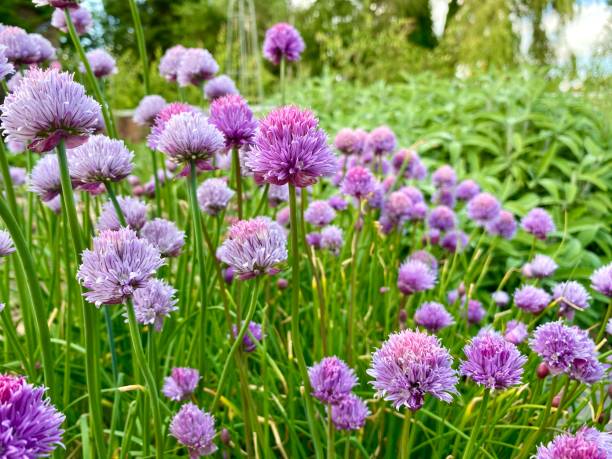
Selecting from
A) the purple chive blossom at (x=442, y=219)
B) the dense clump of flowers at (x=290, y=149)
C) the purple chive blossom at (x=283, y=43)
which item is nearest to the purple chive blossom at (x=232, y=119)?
the dense clump of flowers at (x=290, y=149)

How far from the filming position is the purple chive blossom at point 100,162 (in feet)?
2.92

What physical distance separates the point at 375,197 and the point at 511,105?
69.3 inches

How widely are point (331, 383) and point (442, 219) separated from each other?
1.10m

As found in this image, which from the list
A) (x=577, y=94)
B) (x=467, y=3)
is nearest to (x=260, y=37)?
(x=467, y=3)

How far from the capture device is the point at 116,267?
0.64 metres

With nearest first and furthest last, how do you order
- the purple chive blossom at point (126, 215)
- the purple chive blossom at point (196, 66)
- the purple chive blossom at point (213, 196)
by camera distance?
the purple chive blossom at point (126, 215), the purple chive blossom at point (213, 196), the purple chive blossom at point (196, 66)

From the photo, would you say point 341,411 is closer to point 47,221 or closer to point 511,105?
point 47,221

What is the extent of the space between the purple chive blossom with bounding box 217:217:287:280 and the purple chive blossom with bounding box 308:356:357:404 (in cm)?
22

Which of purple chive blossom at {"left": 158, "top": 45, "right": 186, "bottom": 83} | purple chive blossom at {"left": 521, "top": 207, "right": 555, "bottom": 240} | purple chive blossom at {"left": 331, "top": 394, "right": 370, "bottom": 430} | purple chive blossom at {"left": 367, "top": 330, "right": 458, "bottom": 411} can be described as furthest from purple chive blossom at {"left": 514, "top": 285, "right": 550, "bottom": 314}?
purple chive blossom at {"left": 158, "top": 45, "right": 186, "bottom": 83}

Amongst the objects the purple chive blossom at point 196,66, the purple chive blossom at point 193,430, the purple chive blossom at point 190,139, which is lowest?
the purple chive blossom at point 193,430

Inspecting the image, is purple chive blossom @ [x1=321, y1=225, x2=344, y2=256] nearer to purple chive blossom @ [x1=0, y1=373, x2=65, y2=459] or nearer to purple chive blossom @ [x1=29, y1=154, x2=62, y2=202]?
purple chive blossom @ [x1=29, y1=154, x2=62, y2=202]

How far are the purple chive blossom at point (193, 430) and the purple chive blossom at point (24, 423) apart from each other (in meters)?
0.43

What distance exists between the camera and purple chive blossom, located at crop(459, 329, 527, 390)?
73cm

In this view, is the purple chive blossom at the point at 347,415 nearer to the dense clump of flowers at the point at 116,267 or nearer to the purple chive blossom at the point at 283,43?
the dense clump of flowers at the point at 116,267
